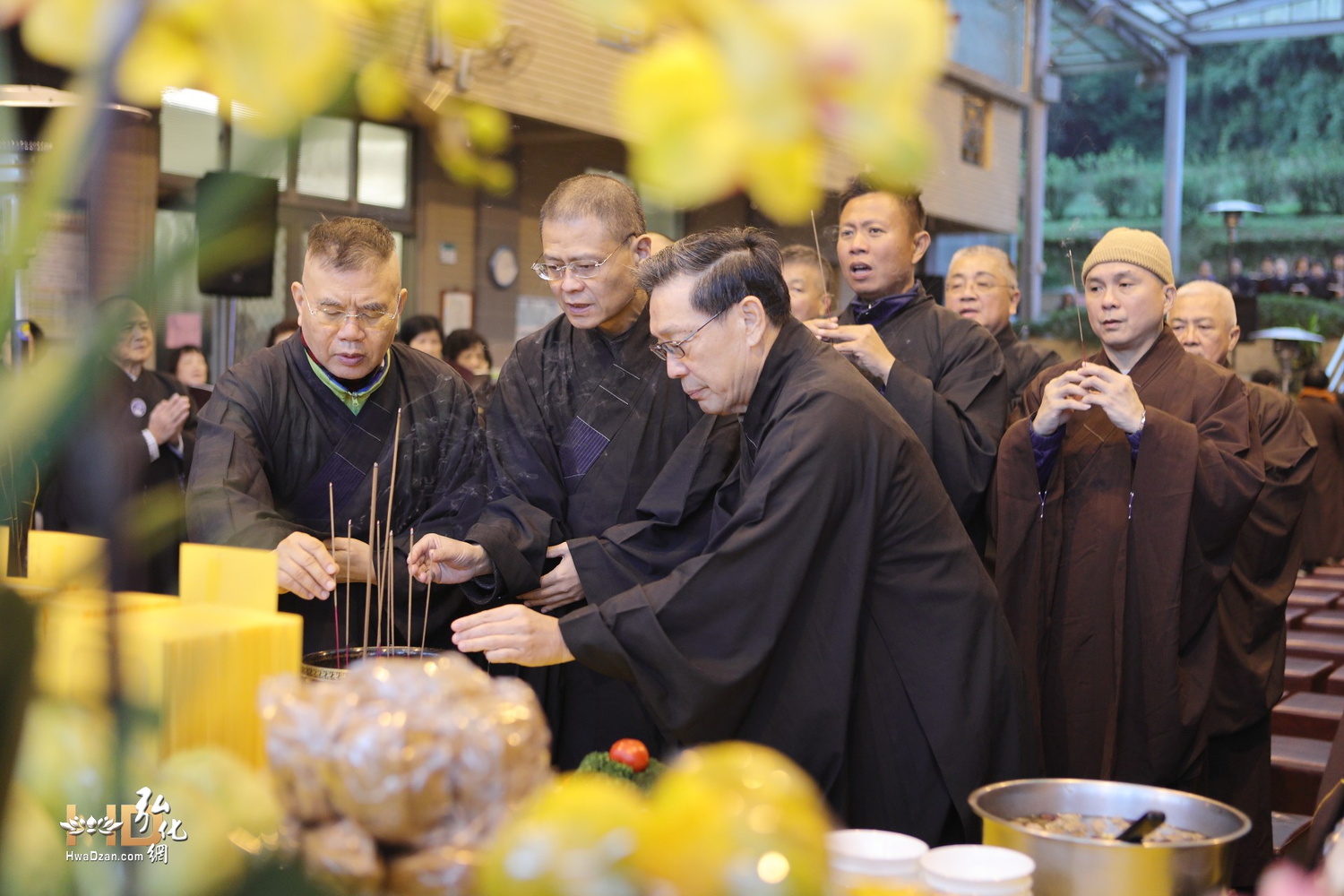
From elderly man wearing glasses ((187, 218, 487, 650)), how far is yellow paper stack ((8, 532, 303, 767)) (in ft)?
3.70

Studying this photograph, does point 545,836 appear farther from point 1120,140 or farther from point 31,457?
point 1120,140

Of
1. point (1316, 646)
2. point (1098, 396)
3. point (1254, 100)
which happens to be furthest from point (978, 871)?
point (1254, 100)

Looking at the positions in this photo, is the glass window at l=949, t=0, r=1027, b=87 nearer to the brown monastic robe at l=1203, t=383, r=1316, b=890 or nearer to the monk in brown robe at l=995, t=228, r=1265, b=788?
the monk in brown robe at l=995, t=228, r=1265, b=788

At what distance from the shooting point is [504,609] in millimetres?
1625

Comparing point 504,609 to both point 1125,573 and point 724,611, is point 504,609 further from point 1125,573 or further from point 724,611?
point 1125,573

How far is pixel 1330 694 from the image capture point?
4.82 m

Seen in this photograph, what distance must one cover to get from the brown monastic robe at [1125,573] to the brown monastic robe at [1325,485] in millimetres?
6679

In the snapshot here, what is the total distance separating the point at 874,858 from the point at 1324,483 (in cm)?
896

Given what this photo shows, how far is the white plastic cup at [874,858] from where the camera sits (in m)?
1.01

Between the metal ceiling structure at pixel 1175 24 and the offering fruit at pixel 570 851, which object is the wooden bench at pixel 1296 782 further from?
the metal ceiling structure at pixel 1175 24

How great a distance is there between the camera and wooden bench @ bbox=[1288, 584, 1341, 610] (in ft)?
23.0

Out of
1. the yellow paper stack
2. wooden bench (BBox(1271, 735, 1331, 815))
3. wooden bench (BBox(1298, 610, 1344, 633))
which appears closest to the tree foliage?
wooden bench (BBox(1298, 610, 1344, 633))

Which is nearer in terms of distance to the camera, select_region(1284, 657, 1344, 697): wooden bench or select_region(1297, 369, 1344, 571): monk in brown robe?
select_region(1284, 657, 1344, 697): wooden bench

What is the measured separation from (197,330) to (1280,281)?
544 inches
